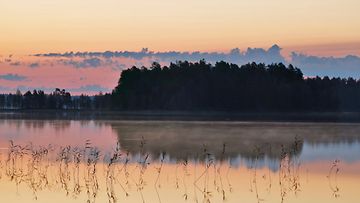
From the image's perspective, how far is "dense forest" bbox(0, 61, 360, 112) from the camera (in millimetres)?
81625

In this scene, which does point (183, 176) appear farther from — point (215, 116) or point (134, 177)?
point (215, 116)

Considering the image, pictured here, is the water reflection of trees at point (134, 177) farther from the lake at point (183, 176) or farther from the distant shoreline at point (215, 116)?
→ the distant shoreline at point (215, 116)

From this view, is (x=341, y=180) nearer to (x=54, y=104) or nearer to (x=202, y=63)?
(x=202, y=63)

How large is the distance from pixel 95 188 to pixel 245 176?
418 centimetres

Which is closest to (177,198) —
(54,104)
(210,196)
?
(210,196)

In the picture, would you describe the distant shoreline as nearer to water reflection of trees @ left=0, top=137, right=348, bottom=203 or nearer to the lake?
the lake

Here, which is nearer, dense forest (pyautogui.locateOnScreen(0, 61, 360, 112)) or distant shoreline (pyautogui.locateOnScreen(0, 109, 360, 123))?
distant shoreline (pyautogui.locateOnScreen(0, 109, 360, 123))

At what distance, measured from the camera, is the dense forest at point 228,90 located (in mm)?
81625

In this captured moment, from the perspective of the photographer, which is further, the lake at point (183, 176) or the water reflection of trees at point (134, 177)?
the water reflection of trees at point (134, 177)

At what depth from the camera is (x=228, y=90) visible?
8225 centimetres

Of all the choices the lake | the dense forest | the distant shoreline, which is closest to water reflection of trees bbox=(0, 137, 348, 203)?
the lake

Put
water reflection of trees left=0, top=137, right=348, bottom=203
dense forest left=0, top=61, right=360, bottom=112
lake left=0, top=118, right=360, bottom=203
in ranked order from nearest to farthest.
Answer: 1. lake left=0, top=118, right=360, bottom=203
2. water reflection of trees left=0, top=137, right=348, bottom=203
3. dense forest left=0, top=61, right=360, bottom=112

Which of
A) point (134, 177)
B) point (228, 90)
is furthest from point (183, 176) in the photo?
point (228, 90)

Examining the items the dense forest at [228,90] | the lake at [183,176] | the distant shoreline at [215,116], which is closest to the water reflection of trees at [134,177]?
the lake at [183,176]
